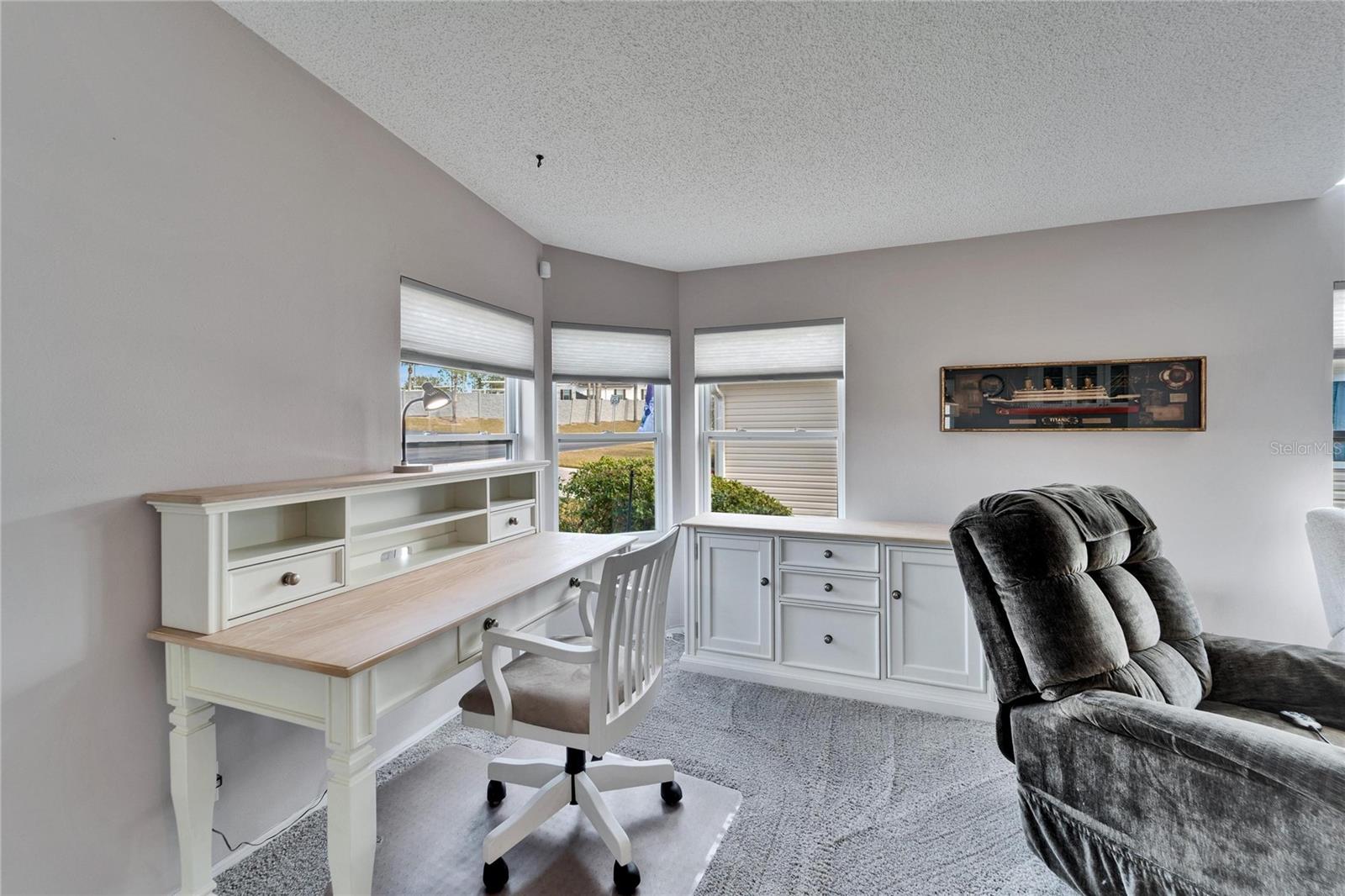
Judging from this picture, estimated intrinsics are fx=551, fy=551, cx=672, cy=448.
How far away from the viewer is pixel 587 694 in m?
1.60

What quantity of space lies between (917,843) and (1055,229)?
9.60 ft

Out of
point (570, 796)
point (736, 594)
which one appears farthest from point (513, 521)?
point (736, 594)

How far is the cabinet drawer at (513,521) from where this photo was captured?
7.69 ft

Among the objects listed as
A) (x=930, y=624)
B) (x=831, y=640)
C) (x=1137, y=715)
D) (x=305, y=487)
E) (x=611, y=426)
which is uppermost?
(x=611, y=426)

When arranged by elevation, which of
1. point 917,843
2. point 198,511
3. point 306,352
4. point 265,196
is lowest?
point 917,843

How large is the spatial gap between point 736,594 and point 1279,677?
197 cm

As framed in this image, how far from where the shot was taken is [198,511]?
4.36 ft

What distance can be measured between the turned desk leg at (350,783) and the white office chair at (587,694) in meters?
0.35

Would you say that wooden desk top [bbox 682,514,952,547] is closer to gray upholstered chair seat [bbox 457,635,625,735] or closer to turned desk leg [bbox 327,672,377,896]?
gray upholstered chair seat [bbox 457,635,625,735]

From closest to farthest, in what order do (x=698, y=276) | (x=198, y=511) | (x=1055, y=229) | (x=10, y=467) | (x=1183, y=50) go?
1. (x=10, y=467)
2. (x=198, y=511)
3. (x=1183, y=50)
4. (x=1055, y=229)
5. (x=698, y=276)

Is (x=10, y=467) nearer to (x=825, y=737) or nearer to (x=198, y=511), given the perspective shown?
(x=198, y=511)

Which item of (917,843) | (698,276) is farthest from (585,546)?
(698,276)

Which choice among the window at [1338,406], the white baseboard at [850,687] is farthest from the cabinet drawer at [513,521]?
the window at [1338,406]

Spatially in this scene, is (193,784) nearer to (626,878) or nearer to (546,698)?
(546,698)
